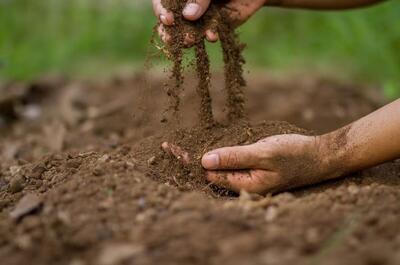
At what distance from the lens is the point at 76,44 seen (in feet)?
16.9

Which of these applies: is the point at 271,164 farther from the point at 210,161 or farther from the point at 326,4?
the point at 326,4

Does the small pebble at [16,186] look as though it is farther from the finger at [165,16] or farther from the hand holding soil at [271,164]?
the finger at [165,16]

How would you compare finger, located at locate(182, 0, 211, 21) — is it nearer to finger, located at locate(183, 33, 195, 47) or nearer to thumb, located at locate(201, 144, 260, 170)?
finger, located at locate(183, 33, 195, 47)

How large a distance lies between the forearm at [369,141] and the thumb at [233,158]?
0.99 feet

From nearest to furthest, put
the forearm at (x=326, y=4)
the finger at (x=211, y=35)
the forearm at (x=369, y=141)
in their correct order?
1. the forearm at (x=369, y=141)
2. the finger at (x=211, y=35)
3. the forearm at (x=326, y=4)

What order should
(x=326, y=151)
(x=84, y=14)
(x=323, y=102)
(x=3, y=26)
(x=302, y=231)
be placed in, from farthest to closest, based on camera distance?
1. (x=84, y=14)
2. (x=3, y=26)
3. (x=323, y=102)
4. (x=326, y=151)
5. (x=302, y=231)

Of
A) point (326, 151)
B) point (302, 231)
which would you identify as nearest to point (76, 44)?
point (326, 151)

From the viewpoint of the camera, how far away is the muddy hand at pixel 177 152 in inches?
94.3

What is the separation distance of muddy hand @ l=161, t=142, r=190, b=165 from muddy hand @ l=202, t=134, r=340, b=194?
0.13 metres

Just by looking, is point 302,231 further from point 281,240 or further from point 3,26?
point 3,26

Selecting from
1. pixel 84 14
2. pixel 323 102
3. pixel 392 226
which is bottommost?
pixel 323 102

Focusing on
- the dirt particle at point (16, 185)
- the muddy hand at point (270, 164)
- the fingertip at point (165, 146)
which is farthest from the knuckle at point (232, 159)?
the dirt particle at point (16, 185)

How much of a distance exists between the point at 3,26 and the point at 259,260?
4244mm

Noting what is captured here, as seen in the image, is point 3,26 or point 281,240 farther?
point 3,26
